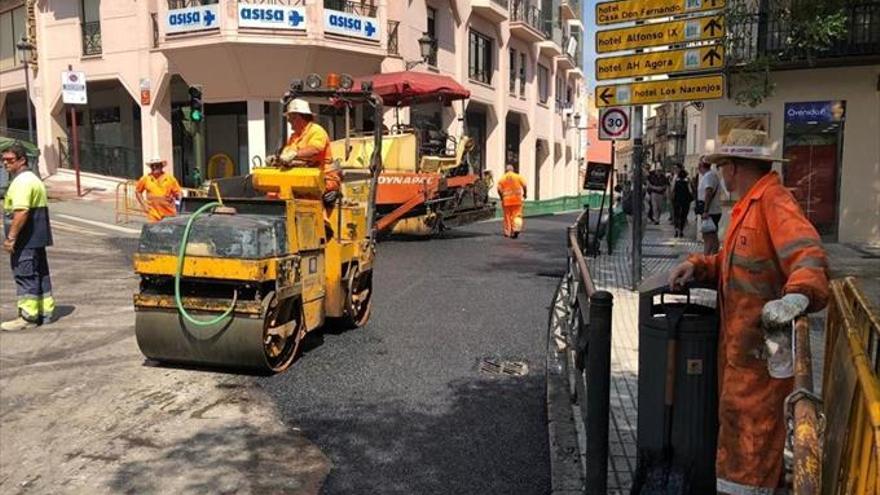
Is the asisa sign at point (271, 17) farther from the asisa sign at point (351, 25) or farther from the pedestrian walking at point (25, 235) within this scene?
the pedestrian walking at point (25, 235)

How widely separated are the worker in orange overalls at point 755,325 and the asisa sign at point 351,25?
19.3 metres

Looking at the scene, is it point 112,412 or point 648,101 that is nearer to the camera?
point 112,412

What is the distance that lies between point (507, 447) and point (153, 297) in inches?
119

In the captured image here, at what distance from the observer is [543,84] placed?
133ft

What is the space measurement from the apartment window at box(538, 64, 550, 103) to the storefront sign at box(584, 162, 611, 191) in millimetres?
26051

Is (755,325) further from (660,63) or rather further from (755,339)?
(660,63)

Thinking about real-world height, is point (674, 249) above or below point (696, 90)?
below

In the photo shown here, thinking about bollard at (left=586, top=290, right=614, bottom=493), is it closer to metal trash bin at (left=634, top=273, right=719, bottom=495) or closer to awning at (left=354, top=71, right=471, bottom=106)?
metal trash bin at (left=634, top=273, right=719, bottom=495)

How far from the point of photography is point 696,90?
9.06 m

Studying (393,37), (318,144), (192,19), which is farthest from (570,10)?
(318,144)

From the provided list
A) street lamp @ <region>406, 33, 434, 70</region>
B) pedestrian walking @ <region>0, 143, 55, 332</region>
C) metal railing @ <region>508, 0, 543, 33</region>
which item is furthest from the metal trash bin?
metal railing @ <region>508, 0, 543, 33</region>

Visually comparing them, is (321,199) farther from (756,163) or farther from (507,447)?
(756,163)

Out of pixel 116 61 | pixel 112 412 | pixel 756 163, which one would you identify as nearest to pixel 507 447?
pixel 756 163

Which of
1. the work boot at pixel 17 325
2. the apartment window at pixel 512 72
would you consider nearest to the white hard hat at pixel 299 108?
the work boot at pixel 17 325
